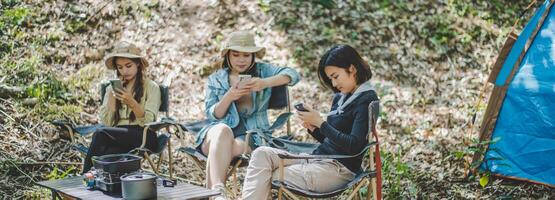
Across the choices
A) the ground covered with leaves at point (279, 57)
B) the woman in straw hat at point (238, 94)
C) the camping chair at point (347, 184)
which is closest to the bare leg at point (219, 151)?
the woman in straw hat at point (238, 94)

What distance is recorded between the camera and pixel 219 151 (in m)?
3.30

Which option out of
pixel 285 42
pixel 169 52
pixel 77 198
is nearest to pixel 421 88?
pixel 285 42

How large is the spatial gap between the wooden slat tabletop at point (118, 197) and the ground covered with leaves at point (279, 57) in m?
1.36

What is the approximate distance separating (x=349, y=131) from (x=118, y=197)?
1.12m

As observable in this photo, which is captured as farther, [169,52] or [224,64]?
[169,52]

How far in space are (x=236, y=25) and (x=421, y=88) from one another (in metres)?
1.82

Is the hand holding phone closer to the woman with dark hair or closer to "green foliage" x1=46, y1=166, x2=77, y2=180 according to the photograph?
the woman with dark hair

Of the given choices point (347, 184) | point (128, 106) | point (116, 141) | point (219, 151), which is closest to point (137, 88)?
point (128, 106)

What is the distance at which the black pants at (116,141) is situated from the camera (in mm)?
3516

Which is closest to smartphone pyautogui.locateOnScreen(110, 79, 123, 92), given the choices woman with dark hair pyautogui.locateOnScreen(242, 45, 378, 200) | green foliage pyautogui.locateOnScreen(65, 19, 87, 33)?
woman with dark hair pyautogui.locateOnScreen(242, 45, 378, 200)

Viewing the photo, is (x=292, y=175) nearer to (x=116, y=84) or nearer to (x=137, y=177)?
(x=137, y=177)

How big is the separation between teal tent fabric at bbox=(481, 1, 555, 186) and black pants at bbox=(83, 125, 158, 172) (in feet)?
7.20

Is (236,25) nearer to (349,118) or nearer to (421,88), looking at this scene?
(421,88)

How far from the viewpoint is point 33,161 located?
4199mm
